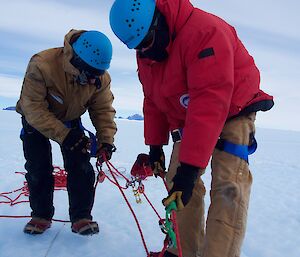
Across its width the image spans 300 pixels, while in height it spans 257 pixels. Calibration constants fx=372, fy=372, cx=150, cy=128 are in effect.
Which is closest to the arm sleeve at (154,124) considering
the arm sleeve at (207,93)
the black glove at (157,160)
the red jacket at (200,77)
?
the black glove at (157,160)

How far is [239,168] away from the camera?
5.79ft

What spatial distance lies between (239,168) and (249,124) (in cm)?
23

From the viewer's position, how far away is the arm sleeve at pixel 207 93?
1.60 meters

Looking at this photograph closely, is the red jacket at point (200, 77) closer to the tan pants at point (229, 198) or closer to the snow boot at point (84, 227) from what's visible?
the tan pants at point (229, 198)

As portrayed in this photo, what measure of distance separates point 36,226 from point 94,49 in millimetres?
1306

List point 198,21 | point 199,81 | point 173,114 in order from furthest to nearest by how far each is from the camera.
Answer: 1. point 173,114
2. point 198,21
3. point 199,81

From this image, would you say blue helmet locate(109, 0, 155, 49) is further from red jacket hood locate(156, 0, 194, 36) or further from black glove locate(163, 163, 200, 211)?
black glove locate(163, 163, 200, 211)

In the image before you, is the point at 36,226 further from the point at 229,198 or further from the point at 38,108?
the point at 229,198

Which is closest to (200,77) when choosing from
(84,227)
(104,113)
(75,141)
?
(75,141)

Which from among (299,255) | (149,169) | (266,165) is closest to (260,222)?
(299,255)

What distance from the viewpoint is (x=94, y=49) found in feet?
7.81

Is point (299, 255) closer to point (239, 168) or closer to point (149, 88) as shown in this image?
point (239, 168)

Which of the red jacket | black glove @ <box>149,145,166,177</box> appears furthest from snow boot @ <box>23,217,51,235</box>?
the red jacket

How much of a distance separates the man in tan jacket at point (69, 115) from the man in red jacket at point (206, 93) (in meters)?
0.64
